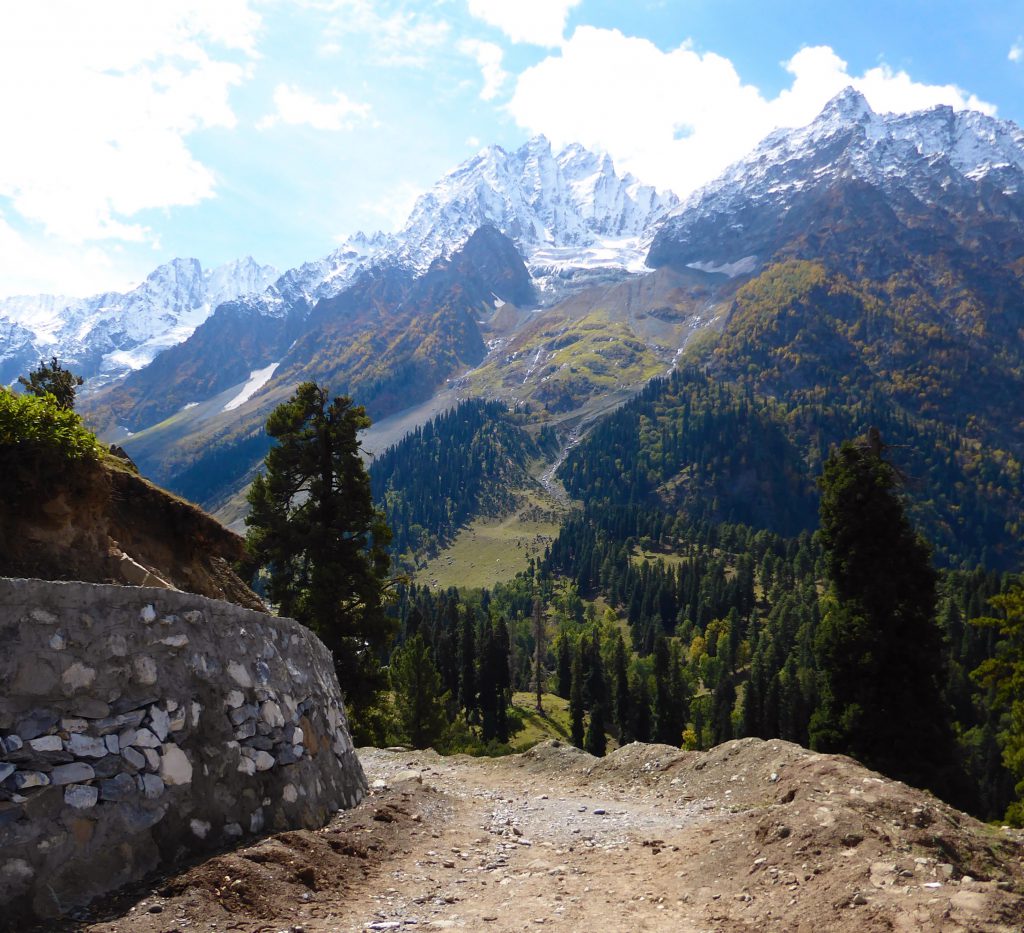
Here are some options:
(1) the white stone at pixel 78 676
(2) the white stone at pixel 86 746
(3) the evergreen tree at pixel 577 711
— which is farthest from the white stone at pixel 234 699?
(3) the evergreen tree at pixel 577 711

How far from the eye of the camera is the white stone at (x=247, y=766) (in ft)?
30.4

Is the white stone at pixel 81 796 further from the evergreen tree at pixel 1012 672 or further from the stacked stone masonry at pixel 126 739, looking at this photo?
the evergreen tree at pixel 1012 672

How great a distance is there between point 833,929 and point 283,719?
7.65 m

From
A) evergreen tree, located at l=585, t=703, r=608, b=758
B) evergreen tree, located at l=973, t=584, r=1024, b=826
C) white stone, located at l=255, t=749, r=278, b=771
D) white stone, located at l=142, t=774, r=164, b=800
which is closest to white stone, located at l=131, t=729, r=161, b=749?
→ white stone, located at l=142, t=774, r=164, b=800

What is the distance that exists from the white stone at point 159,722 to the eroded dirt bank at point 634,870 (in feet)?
4.96

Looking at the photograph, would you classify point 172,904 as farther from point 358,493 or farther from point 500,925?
point 358,493

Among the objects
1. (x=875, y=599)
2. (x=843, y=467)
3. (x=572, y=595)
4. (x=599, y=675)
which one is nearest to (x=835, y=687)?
(x=875, y=599)

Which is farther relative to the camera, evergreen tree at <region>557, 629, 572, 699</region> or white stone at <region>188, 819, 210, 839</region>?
evergreen tree at <region>557, 629, 572, 699</region>

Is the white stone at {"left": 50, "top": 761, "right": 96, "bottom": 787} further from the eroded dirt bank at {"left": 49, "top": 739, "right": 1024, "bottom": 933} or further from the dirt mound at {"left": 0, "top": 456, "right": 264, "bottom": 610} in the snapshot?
the dirt mound at {"left": 0, "top": 456, "right": 264, "bottom": 610}

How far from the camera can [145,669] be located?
8305 mm

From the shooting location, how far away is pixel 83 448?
11672 millimetres

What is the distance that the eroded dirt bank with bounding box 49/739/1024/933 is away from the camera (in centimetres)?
707

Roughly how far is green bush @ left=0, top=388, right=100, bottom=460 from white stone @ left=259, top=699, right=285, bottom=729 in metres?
5.32

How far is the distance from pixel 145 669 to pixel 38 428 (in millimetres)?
4934
